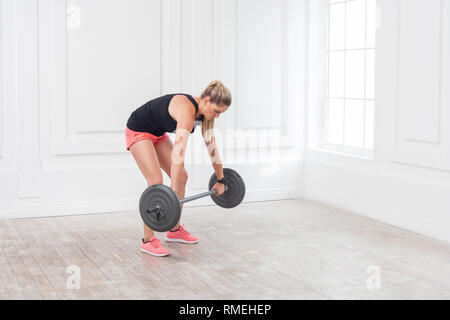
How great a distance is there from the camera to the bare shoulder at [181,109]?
10.4ft

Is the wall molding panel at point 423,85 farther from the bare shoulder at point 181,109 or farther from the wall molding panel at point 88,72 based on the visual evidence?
the wall molding panel at point 88,72

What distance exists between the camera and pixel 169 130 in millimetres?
3385

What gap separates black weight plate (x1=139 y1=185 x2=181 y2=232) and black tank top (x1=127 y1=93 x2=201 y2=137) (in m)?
0.43

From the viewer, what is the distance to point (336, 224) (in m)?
4.38

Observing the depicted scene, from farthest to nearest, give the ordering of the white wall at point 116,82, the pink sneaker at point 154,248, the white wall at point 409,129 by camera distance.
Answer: the white wall at point 116,82, the white wall at point 409,129, the pink sneaker at point 154,248

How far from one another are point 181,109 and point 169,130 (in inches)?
9.3

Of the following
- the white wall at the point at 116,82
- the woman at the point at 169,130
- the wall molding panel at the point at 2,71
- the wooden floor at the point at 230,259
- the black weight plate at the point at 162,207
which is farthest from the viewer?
the white wall at the point at 116,82

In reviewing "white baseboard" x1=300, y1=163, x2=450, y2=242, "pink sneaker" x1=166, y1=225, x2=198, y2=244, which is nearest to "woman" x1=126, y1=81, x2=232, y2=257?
"pink sneaker" x1=166, y1=225, x2=198, y2=244

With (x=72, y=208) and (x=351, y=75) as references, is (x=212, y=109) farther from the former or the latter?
(x=351, y=75)

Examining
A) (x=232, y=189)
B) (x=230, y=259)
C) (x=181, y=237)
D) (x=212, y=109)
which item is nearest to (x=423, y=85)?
(x=232, y=189)

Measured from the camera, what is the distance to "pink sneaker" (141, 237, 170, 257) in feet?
11.4

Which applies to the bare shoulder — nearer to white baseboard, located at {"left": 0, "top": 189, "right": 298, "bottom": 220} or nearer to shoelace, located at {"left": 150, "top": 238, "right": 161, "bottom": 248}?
shoelace, located at {"left": 150, "top": 238, "right": 161, "bottom": 248}

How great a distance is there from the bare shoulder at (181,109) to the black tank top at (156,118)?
4 centimetres

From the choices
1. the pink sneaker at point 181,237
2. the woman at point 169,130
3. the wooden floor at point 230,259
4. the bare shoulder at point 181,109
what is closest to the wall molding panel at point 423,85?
the wooden floor at point 230,259
